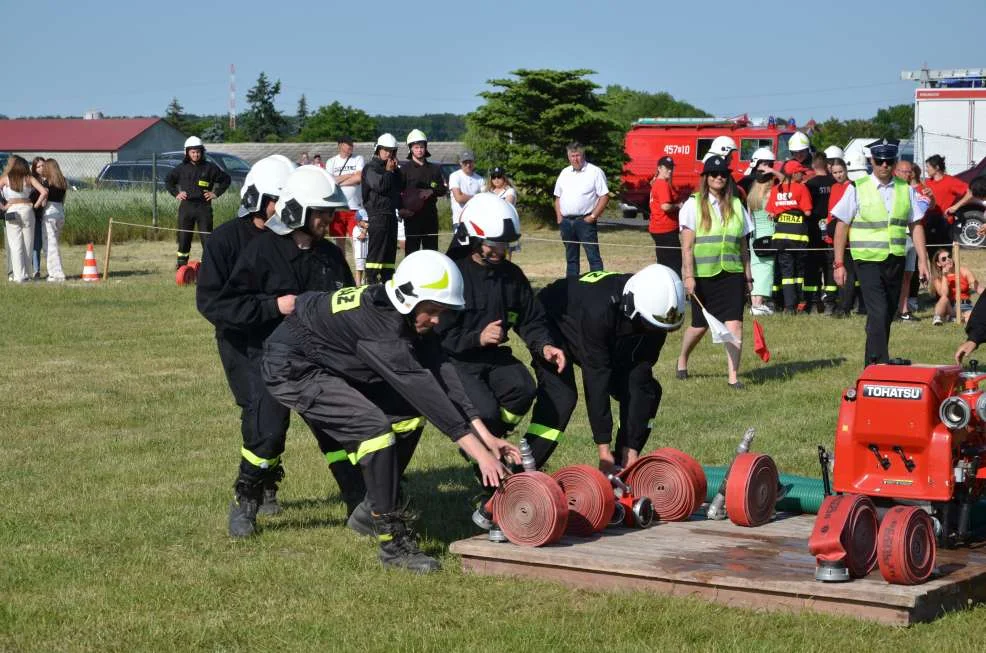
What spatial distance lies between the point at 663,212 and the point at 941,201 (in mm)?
4625

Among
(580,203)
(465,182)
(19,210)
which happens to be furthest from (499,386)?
(19,210)

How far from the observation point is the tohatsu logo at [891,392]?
6.36 metres

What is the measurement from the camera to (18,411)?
11.3m

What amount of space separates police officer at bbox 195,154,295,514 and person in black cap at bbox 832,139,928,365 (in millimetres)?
5311

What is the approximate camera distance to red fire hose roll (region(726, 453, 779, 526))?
691cm

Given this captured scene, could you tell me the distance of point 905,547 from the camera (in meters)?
5.68

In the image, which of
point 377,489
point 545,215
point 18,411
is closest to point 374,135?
point 545,215

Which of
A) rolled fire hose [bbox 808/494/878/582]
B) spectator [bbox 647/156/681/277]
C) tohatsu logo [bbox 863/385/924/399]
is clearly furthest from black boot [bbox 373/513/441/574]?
spectator [bbox 647/156/681/277]

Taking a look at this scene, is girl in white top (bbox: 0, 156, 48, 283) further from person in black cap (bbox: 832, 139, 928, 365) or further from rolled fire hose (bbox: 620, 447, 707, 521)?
rolled fire hose (bbox: 620, 447, 707, 521)

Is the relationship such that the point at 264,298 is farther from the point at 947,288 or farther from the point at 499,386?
the point at 947,288

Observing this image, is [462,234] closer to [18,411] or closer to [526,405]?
[526,405]

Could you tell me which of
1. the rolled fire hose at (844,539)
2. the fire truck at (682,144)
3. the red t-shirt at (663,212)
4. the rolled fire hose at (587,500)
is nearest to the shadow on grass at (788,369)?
the red t-shirt at (663,212)

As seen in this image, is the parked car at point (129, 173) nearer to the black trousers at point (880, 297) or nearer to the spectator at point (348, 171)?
the spectator at point (348, 171)

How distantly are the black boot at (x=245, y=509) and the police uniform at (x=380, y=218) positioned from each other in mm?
9876
